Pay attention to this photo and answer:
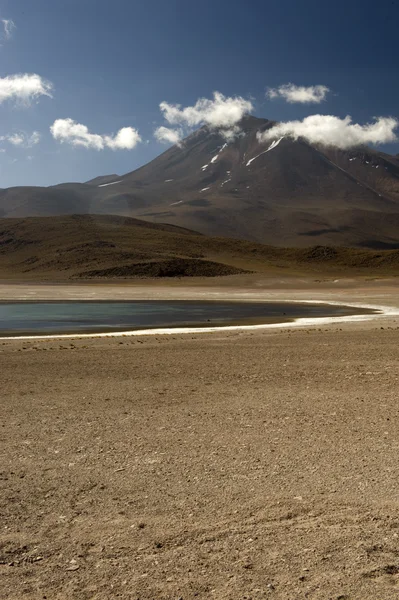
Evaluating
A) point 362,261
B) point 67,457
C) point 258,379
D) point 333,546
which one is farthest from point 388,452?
point 362,261

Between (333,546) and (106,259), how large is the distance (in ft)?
357

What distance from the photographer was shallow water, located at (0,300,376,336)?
90.2 ft

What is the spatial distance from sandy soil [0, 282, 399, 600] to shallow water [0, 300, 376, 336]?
1486 centimetres

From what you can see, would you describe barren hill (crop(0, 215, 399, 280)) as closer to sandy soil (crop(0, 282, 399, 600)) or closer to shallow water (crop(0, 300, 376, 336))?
shallow water (crop(0, 300, 376, 336))

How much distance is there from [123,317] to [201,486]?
2775 centimetres

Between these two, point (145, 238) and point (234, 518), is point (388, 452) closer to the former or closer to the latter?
point (234, 518)

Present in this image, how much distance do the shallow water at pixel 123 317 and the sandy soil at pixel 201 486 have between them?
48.7 ft

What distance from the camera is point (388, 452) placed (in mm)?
7082

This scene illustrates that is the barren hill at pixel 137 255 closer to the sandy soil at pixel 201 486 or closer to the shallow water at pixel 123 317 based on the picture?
the shallow water at pixel 123 317

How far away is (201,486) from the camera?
6.08 m

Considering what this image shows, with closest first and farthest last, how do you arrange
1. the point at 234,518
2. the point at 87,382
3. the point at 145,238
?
the point at 234,518
the point at 87,382
the point at 145,238

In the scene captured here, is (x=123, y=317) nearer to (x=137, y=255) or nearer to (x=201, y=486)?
(x=201, y=486)

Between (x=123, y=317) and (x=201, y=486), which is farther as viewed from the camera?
(x=123, y=317)

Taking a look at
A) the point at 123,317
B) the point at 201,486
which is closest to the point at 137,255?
the point at 123,317
